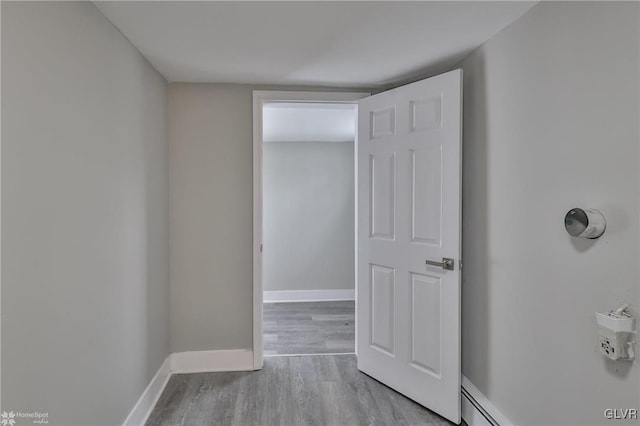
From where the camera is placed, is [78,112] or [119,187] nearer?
[78,112]

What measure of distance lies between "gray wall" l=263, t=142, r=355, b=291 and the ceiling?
7.50 feet

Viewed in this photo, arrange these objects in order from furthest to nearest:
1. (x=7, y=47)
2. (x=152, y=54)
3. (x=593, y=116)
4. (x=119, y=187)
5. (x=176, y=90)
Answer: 1. (x=176, y=90)
2. (x=152, y=54)
3. (x=119, y=187)
4. (x=593, y=116)
5. (x=7, y=47)

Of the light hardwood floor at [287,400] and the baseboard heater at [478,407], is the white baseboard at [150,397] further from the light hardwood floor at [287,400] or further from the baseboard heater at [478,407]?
the baseboard heater at [478,407]

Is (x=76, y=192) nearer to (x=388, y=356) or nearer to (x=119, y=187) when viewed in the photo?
(x=119, y=187)

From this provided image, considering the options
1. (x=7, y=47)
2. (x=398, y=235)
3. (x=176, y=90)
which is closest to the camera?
(x=7, y=47)

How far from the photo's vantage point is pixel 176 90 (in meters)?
2.73

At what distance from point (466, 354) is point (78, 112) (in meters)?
2.39

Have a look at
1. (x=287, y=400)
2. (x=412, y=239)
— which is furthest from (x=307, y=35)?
(x=287, y=400)

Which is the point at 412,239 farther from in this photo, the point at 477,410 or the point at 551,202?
the point at 477,410

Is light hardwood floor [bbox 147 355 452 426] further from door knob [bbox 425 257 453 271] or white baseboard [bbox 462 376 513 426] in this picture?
door knob [bbox 425 257 453 271]

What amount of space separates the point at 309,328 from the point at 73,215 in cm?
276

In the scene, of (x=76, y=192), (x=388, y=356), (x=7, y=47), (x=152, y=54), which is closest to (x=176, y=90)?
(x=152, y=54)

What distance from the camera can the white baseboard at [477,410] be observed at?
75.4 inches

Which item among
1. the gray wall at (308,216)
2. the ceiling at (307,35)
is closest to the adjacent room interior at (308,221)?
the gray wall at (308,216)
